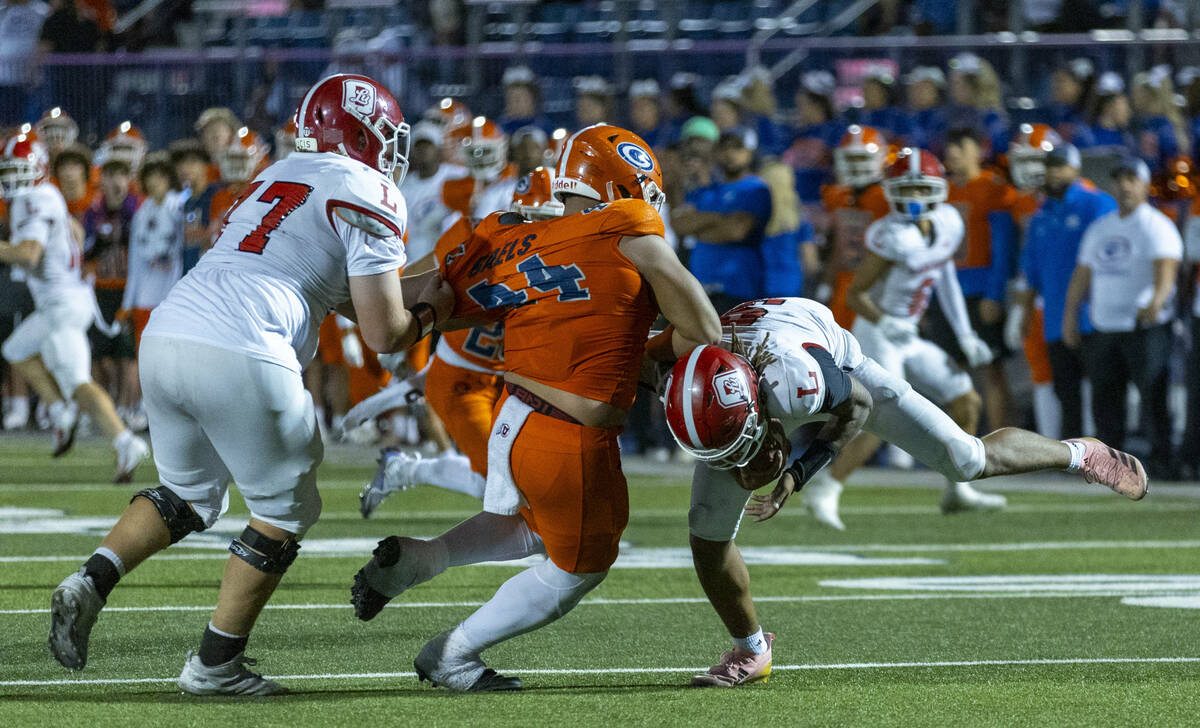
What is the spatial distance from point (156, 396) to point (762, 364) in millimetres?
1672

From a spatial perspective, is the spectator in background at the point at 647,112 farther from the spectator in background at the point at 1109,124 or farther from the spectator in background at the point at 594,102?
the spectator in background at the point at 1109,124

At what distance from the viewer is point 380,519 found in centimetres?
991

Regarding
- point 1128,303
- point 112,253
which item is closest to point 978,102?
point 1128,303

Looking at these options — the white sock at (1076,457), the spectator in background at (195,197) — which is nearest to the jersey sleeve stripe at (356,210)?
the white sock at (1076,457)

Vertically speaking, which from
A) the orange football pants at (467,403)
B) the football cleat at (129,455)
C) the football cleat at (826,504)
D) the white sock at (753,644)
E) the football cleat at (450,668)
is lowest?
the football cleat at (129,455)

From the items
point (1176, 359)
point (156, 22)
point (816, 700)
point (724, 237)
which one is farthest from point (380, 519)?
point (156, 22)

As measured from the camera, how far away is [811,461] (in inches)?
211

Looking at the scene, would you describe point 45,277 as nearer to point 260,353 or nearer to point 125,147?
point 125,147

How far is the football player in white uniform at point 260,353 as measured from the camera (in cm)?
498

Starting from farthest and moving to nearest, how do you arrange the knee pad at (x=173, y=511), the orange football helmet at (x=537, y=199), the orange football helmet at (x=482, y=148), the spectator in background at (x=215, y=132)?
the spectator in background at (x=215, y=132) → the orange football helmet at (x=482, y=148) → the orange football helmet at (x=537, y=199) → the knee pad at (x=173, y=511)

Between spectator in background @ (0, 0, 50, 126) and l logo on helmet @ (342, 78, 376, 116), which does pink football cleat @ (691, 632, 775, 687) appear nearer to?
l logo on helmet @ (342, 78, 376, 116)

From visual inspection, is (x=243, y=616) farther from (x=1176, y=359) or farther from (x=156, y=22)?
(x=156, y=22)

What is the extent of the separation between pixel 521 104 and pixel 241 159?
2.37m

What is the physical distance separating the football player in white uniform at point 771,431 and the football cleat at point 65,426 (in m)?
7.94
